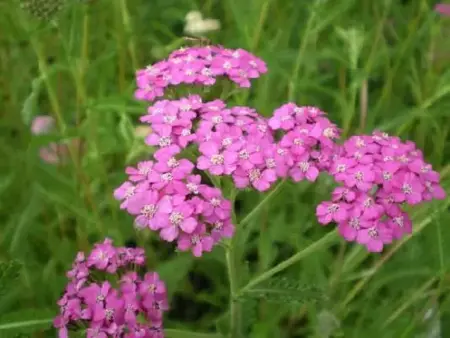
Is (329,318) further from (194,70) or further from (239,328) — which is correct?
(194,70)

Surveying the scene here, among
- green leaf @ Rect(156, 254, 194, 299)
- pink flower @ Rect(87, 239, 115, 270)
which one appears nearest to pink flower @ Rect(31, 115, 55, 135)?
green leaf @ Rect(156, 254, 194, 299)

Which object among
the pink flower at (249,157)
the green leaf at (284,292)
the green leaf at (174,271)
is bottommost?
the green leaf at (284,292)

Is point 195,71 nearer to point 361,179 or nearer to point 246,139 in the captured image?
point 246,139

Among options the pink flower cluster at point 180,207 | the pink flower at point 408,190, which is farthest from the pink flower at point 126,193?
the pink flower at point 408,190

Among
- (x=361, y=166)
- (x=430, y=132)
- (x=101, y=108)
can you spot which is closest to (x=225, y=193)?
(x=361, y=166)

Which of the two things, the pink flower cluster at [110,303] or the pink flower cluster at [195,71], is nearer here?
the pink flower cluster at [110,303]

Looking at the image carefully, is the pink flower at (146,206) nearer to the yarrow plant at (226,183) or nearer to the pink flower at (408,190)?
the yarrow plant at (226,183)

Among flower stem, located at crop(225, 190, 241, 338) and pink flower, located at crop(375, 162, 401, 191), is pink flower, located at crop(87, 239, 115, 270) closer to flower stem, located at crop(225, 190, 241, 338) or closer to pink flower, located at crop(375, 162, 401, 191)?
flower stem, located at crop(225, 190, 241, 338)

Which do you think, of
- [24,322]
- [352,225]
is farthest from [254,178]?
[24,322]
